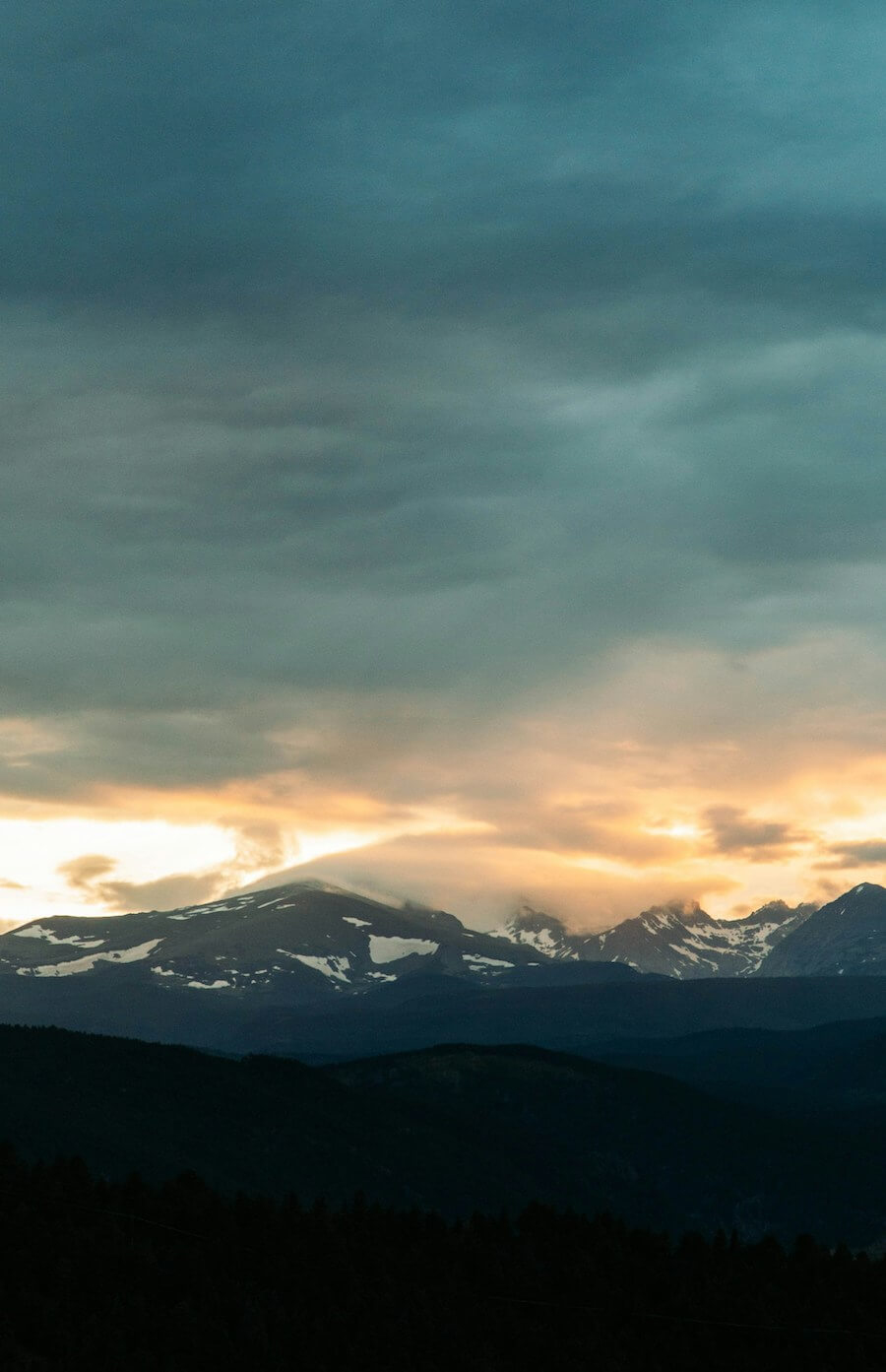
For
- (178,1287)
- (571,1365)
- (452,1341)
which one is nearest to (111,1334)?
(178,1287)

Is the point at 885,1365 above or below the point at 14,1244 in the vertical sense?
below

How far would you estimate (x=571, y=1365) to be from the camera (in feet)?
587

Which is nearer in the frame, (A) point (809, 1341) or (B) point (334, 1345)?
(B) point (334, 1345)

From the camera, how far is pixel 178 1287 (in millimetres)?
186500

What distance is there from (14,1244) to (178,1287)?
62.6 ft

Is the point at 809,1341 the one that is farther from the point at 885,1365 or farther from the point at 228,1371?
the point at 228,1371

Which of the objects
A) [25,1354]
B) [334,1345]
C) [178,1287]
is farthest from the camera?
A: [178,1287]

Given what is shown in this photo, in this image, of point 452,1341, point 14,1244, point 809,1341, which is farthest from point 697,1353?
point 14,1244

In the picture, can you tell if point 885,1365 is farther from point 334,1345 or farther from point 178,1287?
point 178,1287

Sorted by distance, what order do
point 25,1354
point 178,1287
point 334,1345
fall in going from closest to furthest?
point 25,1354 < point 334,1345 < point 178,1287

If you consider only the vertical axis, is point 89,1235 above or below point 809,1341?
above

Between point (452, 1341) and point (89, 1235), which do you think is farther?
point (89, 1235)

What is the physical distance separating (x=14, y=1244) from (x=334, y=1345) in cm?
3909

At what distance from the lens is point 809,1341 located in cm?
19450
